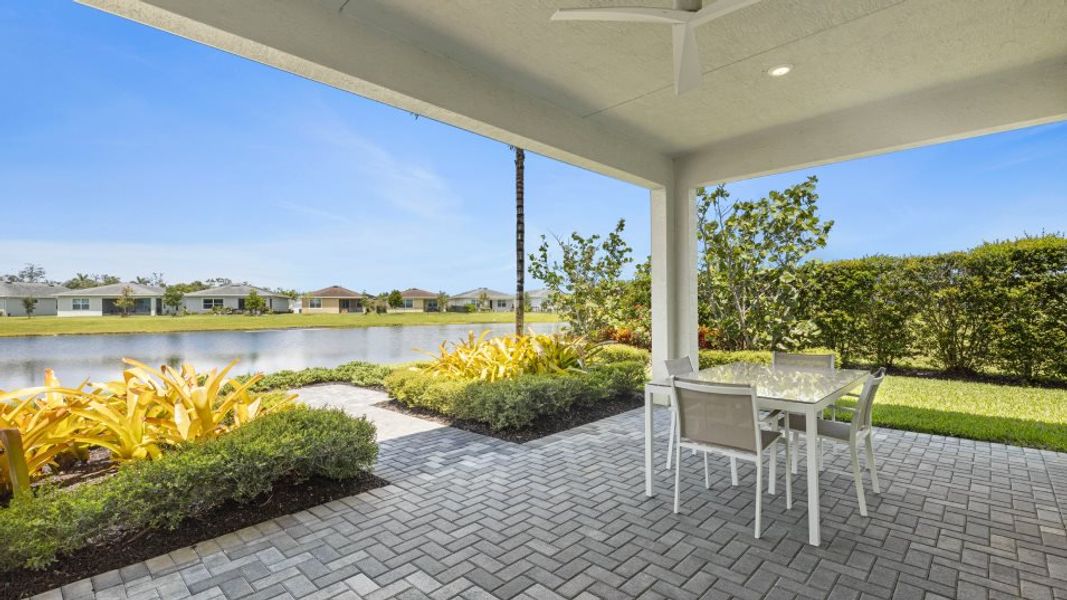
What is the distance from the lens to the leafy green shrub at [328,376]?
257 inches

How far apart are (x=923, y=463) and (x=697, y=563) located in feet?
8.60

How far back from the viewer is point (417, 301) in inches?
304

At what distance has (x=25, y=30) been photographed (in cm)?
336

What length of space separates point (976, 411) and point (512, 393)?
517 cm

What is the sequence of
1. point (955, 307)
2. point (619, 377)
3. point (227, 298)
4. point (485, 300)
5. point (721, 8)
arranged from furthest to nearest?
point (485, 300) → point (955, 307) → point (619, 377) → point (227, 298) → point (721, 8)

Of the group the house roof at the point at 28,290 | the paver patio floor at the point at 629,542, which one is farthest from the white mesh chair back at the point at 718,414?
the house roof at the point at 28,290

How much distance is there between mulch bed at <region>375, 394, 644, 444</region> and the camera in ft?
14.4

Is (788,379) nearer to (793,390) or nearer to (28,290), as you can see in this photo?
(793,390)

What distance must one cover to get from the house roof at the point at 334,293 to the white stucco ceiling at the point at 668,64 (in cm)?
428

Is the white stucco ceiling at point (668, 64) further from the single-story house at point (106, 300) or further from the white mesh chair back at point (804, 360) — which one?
the single-story house at point (106, 300)

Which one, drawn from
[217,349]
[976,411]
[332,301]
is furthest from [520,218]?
[976,411]

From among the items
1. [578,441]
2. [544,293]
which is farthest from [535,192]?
[578,441]

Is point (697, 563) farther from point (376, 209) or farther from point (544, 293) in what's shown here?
point (376, 209)

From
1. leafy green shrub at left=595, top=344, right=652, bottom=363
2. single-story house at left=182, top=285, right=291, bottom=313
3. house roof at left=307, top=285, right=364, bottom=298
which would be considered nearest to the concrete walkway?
single-story house at left=182, top=285, right=291, bottom=313
